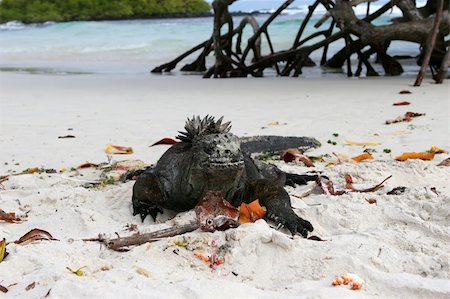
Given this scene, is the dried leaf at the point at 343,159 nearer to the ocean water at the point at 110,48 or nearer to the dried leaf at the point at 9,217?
the dried leaf at the point at 9,217

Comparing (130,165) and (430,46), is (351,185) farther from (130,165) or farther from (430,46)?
(430,46)

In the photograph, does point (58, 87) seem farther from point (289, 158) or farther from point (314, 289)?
point (314, 289)

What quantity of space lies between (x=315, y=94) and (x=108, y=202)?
522 cm

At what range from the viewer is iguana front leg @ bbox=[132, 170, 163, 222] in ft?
11.8

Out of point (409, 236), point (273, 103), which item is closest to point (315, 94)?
point (273, 103)

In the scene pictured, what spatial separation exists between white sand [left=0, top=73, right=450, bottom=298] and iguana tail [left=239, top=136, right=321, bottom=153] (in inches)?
→ 4.6

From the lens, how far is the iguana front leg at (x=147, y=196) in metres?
3.58

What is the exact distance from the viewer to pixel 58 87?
10180 millimetres

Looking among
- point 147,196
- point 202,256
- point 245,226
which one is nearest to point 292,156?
point 147,196

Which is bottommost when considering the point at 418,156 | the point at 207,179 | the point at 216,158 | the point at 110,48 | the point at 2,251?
the point at 110,48

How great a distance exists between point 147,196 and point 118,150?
202cm

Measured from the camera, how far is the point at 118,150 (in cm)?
555

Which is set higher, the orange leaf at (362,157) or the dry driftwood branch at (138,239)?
the dry driftwood branch at (138,239)

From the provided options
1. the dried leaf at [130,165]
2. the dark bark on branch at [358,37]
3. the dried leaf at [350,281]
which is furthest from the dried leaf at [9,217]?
the dark bark on branch at [358,37]
